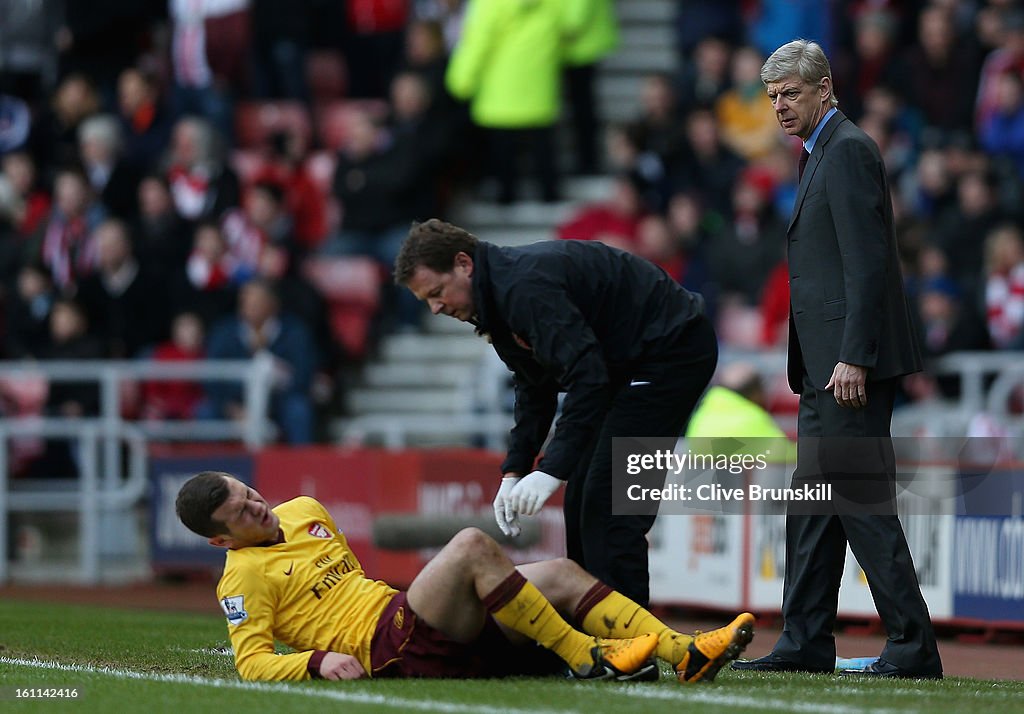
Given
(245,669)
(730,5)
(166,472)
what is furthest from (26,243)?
(245,669)

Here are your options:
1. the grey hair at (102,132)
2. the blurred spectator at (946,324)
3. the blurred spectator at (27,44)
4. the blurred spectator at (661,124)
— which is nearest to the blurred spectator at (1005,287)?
the blurred spectator at (946,324)

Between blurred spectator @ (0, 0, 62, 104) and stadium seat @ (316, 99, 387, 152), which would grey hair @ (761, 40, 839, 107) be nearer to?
stadium seat @ (316, 99, 387, 152)

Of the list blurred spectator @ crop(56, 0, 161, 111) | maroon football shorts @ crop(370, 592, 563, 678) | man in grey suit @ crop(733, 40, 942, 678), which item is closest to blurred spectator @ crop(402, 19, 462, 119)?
blurred spectator @ crop(56, 0, 161, 111)

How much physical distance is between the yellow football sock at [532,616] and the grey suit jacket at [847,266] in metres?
1.49

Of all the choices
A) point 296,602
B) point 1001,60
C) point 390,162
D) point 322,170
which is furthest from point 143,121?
point 296,602

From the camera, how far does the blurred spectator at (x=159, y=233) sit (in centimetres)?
1655

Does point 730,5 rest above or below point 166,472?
above

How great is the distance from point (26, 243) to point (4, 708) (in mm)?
11383

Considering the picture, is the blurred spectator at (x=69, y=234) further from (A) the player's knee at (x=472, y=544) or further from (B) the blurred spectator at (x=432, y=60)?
(A) the player's knee at (x=472, y=544)

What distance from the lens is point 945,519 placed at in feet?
35.2

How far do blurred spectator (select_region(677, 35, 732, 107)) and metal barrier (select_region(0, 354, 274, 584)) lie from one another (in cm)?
415

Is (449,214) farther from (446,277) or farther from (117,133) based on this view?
(446,277)

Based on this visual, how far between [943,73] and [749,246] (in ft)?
6.90

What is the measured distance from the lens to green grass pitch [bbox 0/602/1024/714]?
6305 mm
